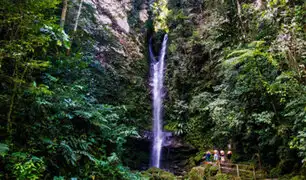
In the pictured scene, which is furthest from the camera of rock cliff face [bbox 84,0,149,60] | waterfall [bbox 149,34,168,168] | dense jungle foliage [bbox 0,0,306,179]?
rock cliff face [bbox 84,0,149,60]

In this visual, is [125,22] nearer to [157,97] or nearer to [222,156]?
[157,97]

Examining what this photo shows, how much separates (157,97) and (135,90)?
88.1 inches

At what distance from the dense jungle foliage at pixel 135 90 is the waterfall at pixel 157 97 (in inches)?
25.2

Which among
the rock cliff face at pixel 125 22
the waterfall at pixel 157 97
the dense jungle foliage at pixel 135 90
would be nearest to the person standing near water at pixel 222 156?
the dense jungle foliage at pixel 135 90

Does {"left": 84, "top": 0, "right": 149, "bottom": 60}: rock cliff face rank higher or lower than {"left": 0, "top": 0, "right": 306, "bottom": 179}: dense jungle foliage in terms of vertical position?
higher

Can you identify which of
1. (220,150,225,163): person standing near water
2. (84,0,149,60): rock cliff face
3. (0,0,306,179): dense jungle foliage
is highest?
(84,0,149,60): rock cliff face

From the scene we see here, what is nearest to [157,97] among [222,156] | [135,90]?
[135,90]

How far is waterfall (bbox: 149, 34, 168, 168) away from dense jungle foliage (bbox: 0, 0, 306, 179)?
0.64m

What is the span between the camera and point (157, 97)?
16594mm

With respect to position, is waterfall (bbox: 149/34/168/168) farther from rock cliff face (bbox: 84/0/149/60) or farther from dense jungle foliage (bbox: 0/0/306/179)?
rock cliff face (bbox: 84/0/149/60)

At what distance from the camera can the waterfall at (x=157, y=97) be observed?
13.5 m

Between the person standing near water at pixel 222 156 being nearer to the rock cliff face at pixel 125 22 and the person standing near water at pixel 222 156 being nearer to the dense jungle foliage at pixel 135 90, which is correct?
the dense jungle foliage at pixel 135 90

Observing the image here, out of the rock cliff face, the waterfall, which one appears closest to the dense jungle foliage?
the rock cliff face

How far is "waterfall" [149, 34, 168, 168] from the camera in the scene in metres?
13.5
